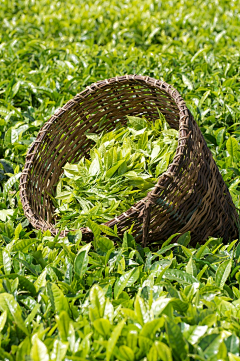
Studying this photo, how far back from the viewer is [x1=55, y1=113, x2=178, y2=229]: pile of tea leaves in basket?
1965 mm

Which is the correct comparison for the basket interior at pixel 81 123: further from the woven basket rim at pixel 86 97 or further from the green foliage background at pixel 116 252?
the green foliage background at pixel 116 252

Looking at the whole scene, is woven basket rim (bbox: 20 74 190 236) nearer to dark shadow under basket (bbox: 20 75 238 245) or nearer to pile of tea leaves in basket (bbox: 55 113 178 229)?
dark shadow under basket (bbox: 20 75 238 245)

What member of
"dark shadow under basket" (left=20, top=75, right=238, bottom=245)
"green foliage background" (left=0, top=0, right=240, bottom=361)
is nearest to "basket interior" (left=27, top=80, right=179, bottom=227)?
"dark shadow under basket" (left=20, top=75, right=238, bottom=245)

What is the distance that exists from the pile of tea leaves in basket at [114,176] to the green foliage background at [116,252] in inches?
6.4

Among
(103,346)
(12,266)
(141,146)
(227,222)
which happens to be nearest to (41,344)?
(103,346)

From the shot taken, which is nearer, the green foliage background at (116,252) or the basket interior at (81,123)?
the green foliage background at (116,252)

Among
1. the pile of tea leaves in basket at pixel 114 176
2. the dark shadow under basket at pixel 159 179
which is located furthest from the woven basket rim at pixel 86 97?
the pile of tea leaves in basket at pixel 114 176

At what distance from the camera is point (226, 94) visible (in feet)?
9.54

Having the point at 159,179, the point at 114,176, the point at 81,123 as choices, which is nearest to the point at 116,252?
the point at 159,179

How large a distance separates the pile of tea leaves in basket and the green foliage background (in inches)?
6.4

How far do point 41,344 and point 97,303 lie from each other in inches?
9.3

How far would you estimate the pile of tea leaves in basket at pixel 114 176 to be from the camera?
6.45ft

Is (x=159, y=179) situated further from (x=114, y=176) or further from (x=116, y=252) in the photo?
(x=114, y=176)

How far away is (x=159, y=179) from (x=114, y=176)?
19.0 inches
